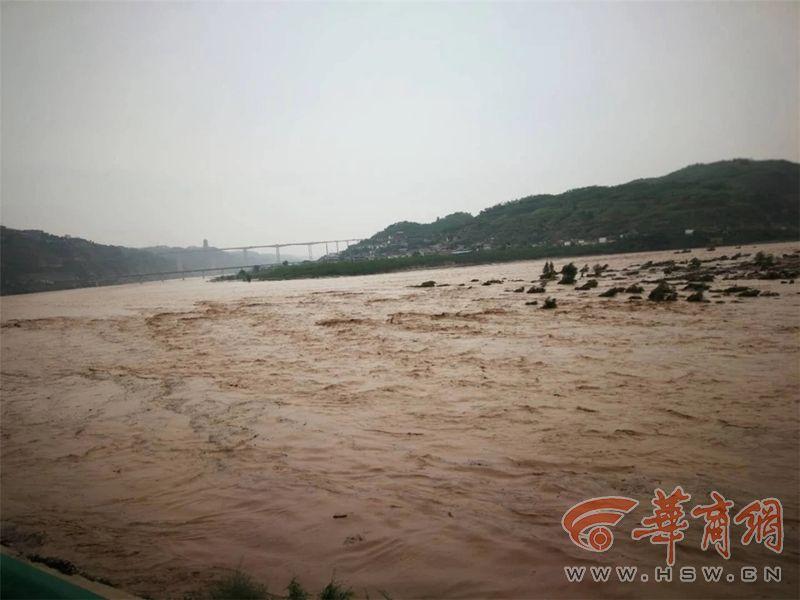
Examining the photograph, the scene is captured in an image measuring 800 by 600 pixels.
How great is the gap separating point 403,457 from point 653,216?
95.0 metres

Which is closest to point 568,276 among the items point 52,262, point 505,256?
point 505,256

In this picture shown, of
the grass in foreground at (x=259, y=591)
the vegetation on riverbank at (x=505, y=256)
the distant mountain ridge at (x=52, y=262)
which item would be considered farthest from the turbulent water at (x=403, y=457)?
the distant mountain ridge at (x=52, y=262)

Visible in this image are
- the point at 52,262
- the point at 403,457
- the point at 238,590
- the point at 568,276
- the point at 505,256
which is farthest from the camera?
the point at 52,262

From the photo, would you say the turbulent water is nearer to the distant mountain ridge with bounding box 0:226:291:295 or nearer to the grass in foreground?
the grass in foreground

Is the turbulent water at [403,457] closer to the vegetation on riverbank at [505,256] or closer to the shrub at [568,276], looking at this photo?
the shrub at [568,276]

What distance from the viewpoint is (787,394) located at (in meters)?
4.66

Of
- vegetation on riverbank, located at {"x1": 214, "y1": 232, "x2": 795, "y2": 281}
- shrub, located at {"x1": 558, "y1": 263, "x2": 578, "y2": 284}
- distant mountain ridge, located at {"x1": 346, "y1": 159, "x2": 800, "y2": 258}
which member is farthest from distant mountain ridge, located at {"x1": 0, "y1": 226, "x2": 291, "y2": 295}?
shrub, located at {"x1": 558, "y1": 263, "x2": 578, "y2": 284}

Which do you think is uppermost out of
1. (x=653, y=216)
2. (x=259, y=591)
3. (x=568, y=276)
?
(x=653, y=216)

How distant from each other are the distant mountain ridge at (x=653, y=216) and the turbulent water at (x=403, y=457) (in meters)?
66.5

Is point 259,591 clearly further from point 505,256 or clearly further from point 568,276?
point 505,256

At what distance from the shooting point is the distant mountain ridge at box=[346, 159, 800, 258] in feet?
226

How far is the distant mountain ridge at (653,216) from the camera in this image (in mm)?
68750

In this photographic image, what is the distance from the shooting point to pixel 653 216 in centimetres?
8088

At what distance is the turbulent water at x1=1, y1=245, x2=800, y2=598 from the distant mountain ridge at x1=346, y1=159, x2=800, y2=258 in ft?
218
